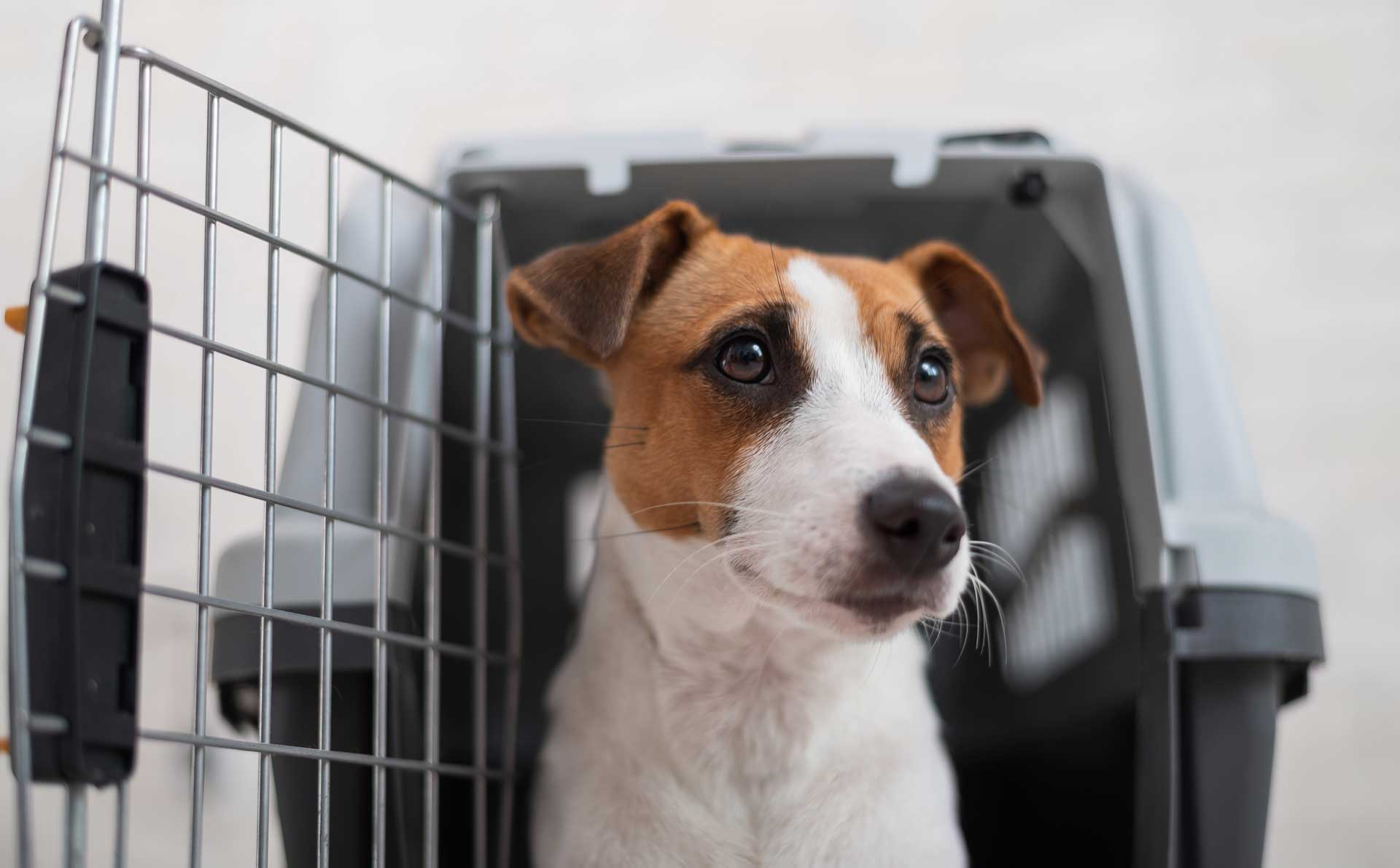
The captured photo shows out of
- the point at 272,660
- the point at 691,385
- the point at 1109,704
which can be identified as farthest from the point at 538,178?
the point at 1109,704

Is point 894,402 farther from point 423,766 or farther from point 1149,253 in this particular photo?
point 423,766

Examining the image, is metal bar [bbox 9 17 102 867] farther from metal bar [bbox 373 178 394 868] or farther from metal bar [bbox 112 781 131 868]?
metal bar [bbox 373 178 394 868]

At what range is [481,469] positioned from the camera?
56.4 inches

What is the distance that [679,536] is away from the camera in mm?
1223

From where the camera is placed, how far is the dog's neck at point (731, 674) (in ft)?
4.08

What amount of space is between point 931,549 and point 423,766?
0.64 meters

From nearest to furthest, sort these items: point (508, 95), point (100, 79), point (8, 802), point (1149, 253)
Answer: point (100, 79) → point (1149, 253) → point (8, 802) → point (508, 95)

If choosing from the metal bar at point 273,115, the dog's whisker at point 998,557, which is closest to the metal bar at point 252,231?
the metal bar at point 273,115

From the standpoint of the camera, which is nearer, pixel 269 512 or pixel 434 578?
pixel 269 512

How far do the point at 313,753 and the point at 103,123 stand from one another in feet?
2.01

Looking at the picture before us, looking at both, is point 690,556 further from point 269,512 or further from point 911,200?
point 911,200

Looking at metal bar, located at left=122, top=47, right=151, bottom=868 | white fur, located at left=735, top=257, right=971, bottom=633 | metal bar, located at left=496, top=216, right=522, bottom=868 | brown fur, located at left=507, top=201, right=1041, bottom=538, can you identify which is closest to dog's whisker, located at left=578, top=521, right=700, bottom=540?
brown fur, located at left=507, top=201, right=1041, bottom=538

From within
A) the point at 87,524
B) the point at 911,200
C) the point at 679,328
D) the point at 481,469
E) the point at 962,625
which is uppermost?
the point at 911,200

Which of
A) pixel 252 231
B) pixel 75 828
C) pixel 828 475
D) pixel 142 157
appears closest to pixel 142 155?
pixel 142 157
